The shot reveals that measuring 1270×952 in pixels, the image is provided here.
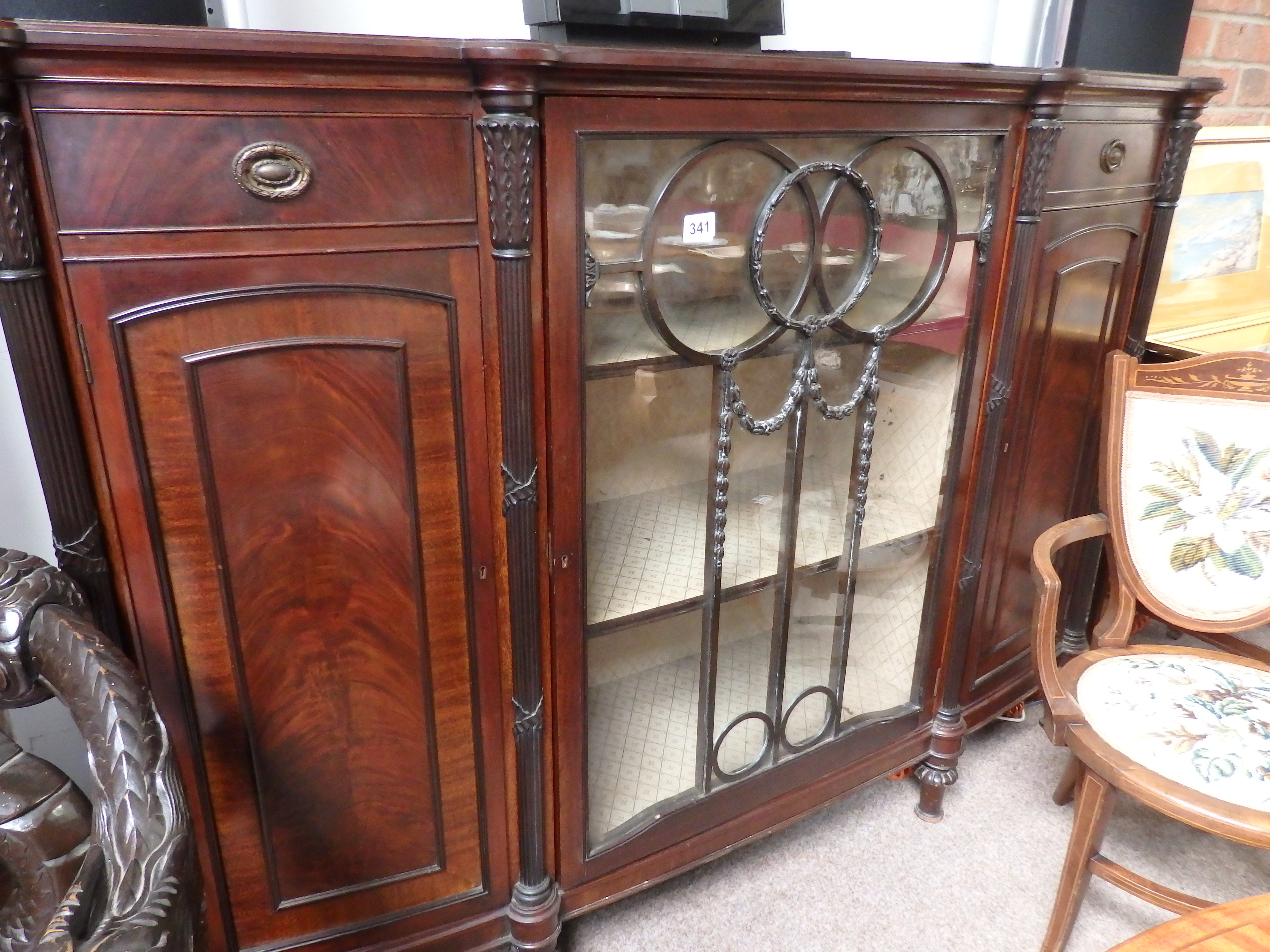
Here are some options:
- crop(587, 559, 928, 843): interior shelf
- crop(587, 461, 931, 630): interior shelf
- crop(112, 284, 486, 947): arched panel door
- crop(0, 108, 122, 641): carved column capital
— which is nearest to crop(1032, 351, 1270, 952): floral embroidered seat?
crop(587, 559, 928, 843): interior shelf

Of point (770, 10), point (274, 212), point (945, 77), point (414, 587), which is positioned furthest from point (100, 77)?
point (945, 77)

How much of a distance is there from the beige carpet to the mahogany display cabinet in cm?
16

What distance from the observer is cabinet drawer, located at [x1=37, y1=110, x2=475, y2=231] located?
729 millimetres

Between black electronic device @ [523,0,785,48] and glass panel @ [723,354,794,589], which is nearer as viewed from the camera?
black electronic device @ [523,0,785,48]

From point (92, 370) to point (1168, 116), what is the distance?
157cm

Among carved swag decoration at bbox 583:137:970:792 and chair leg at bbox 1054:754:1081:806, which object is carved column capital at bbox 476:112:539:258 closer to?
carved swag decoration at bbox 583:137:970:792

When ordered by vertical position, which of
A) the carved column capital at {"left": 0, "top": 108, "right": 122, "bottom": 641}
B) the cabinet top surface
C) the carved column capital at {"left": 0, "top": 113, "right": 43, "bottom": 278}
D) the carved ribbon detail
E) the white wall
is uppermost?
the white wall

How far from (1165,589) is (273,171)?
1.44 m

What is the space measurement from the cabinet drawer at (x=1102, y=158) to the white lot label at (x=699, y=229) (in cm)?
57

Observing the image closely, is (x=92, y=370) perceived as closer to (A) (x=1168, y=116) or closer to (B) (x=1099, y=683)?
(B) (x=1099, y=683)

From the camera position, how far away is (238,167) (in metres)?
0.77

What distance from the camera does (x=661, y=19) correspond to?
3.33 feet

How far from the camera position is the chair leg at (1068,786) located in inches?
64.4

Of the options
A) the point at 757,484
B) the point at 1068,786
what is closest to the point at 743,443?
the point at 757,484
